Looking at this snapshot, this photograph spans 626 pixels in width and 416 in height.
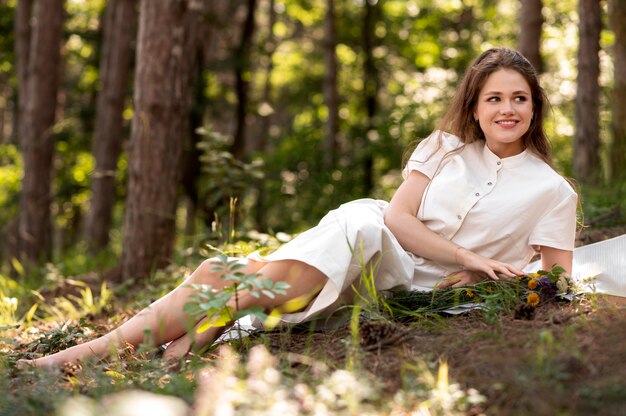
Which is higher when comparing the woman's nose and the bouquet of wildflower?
the woman's nose

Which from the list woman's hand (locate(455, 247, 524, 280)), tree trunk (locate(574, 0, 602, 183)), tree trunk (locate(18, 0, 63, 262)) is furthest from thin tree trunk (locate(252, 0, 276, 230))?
woman's hand (locate(455, 247, 524, 280))

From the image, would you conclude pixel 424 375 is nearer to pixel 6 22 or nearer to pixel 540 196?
pixel 540 196

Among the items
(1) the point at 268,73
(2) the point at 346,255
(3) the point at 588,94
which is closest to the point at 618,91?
(3) the point at 588,94

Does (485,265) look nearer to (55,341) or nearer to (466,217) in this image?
(466,217)

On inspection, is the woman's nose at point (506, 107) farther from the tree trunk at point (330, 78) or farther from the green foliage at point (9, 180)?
the green foliage at point (9, 180)

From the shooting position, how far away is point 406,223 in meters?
3.60

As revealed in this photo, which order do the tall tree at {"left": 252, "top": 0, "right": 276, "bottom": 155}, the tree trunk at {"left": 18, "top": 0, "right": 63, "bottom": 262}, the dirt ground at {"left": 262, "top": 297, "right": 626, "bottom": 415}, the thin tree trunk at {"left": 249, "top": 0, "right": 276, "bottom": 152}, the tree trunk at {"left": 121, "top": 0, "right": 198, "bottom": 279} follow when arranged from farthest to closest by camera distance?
the thin tree trunk at {"left": 249, "top": 0, "right": 276, "bottom": 152} < the tall tree at {"left": 252, "top": 0, "right": 276, "bottom": 155} < the tree trunk at {"left": 18, "top": 0, "right": 63, "bottom": 262} < the tree trunk at {"left": 121, "top": 0, "right": 198, "bottom": 279} < the dirt ground at {"left": 262, "top": 297, "right": 626, "bottom": 415}

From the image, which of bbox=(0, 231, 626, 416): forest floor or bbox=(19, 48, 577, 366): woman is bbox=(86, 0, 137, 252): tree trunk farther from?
bbox=(0, 231, 626, 416): forest floor

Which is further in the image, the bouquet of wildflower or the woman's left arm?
the woman's left arm

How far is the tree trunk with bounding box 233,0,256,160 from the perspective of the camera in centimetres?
1410

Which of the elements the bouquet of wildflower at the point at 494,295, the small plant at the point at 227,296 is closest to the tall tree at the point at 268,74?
the bouquet of wildflower at the point at 494,295

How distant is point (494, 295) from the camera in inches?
129

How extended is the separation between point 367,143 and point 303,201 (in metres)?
2.88

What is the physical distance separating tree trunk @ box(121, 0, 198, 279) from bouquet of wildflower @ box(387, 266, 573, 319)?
3.24 m
